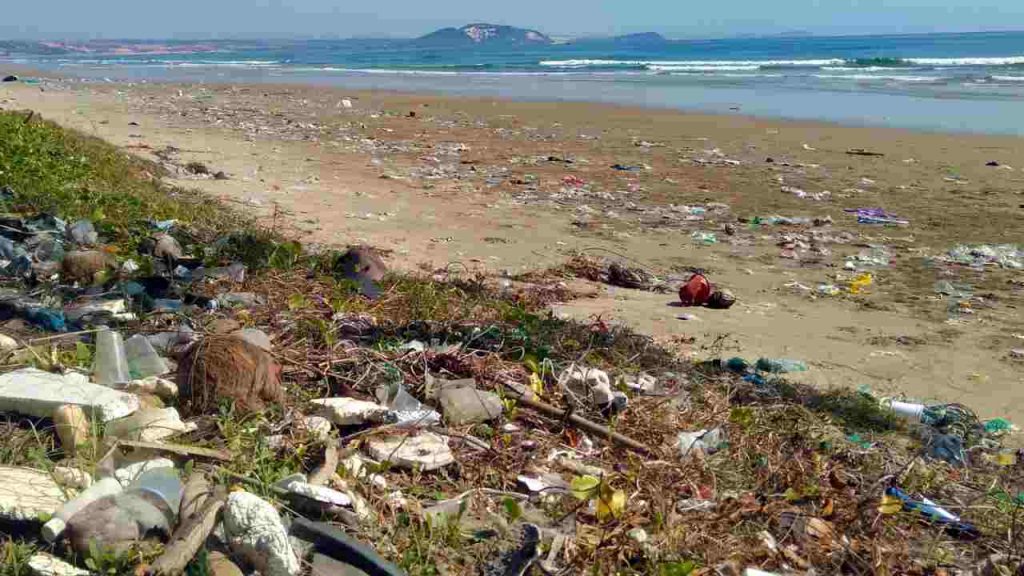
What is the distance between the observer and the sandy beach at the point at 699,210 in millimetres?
4832

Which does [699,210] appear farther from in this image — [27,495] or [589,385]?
[27,495]

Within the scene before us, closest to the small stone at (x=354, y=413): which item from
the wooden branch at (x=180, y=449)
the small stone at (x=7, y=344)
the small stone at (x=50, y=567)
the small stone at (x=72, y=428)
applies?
the wooden branch at (x=180, y=449)

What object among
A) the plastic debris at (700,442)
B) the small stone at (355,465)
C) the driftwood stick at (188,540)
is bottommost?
the plastic debris at (700,442)

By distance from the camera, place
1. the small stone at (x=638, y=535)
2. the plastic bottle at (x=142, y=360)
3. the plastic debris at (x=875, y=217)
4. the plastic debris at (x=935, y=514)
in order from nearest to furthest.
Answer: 1. the small stone at (x=638, y=535)
2. the plastic debris at (x=935, y=514)
3. the plastic bottle at (x=142, y=360)
4. the plastic debris at (x=875, y=217)

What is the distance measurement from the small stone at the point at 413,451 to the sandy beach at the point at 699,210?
1994mm

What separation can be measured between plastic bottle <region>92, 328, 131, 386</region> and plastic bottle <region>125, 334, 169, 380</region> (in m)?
0.03

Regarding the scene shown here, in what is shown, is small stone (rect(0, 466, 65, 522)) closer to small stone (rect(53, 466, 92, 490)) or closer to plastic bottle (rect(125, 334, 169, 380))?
small stone (rect(53, 466, 92, 490))

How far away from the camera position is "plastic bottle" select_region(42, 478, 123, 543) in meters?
2.05

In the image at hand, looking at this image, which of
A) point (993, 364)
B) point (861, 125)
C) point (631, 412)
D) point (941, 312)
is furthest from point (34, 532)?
point (861, 125)

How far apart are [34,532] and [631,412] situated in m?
1.90

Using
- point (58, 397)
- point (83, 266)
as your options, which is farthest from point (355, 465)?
point (83, 266)

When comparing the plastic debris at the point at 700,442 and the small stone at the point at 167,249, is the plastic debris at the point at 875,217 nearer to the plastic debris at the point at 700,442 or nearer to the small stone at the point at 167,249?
the plastic debris at the point at 700,442

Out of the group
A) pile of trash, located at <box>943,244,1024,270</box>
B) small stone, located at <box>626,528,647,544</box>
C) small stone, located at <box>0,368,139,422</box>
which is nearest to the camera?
small stone, located at <box>626,528,647,544</box>

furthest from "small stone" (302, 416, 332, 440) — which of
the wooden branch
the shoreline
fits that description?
the shoreline
